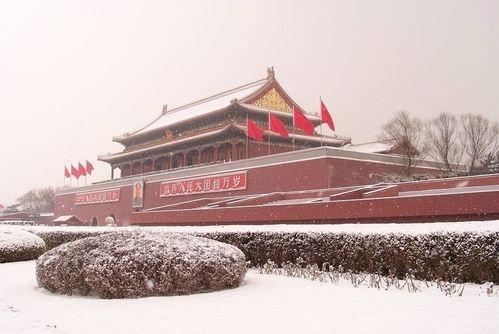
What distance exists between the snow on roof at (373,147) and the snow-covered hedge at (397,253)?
19601 millimetres

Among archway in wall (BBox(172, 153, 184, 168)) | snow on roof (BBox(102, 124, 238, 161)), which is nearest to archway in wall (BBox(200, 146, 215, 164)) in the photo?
snow on roof (BBox(102, 124, 238, 161))

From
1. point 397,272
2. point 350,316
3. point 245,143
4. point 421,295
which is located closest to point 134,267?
point 350,316

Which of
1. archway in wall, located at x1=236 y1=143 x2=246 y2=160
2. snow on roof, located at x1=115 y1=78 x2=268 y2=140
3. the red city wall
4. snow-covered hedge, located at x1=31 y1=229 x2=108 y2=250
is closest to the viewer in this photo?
snow-covered hedge, located at x1=31 y1=229 x2=108 y2=250

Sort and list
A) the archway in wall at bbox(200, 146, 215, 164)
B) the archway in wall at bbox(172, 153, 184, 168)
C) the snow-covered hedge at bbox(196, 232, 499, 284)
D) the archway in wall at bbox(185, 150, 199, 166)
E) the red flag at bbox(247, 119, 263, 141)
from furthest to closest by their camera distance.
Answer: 1. the archway in wall at bbox(172, 153, 184, 168)
2. the archway in wall at bbox(185, 150, 199, 166)
3. the archway in wall at bbox(200, 146, 215, 164)
4. the red flag at bbox(247, 119, 263, 141)
5. the snow-covered hedge at bbox(196, 232, 499, 284)

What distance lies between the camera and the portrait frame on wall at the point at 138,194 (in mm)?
34156

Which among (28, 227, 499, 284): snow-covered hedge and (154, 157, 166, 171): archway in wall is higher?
(154, 157, 166, 171): archway in wall

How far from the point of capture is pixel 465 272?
25.2 ft

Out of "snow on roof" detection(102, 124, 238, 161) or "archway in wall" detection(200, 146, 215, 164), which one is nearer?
"snow on roof" detection(102, 124, 238, 161)

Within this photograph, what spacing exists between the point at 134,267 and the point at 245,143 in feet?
80.4

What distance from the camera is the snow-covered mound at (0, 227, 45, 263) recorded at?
41.0 ft

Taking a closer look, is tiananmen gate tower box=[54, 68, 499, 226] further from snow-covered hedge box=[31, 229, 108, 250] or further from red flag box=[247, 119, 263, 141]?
snow-covered hedge box=[31, 229, 108, 250]

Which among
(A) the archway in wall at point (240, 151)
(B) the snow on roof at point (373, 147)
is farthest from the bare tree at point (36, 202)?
(B) the snow on roof at point (373, 147)

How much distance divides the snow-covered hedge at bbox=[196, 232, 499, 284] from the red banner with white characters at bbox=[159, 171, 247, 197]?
15984mm

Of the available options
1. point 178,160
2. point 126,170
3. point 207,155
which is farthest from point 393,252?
point 126,170
